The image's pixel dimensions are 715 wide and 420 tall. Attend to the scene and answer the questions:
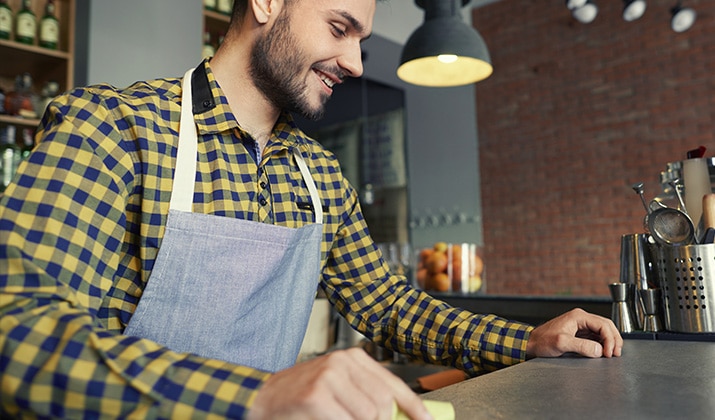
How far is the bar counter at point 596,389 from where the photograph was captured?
22.6 inches

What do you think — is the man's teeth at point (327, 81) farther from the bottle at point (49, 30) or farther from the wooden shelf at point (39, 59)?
the bottle at point (49, 30)

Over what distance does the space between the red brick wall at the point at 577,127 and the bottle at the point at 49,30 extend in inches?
154

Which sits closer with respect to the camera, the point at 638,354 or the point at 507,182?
the point at 638,354

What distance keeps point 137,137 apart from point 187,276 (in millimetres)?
202

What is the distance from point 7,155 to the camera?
2.60 m

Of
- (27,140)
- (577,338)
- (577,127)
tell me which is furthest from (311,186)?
(577,127)

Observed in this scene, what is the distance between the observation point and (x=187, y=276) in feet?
2.75

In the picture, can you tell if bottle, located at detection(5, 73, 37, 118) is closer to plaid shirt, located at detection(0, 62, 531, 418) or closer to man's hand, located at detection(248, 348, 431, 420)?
plaid shirt, located at detection(0, 62, 531, 418)

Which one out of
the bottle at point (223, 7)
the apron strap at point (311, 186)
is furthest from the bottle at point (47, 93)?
the apron strap at point (311, 186)

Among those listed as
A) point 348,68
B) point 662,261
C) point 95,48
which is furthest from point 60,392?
point 95,48

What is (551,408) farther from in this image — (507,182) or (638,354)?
(507,182)

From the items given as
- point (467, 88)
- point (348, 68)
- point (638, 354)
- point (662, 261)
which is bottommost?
point (638, 354)

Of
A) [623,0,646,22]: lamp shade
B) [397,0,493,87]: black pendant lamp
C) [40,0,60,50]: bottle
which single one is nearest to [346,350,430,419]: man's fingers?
[397,0,493,87]: black pendant lamp

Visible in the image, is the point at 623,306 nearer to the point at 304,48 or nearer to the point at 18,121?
the point at 304,48
